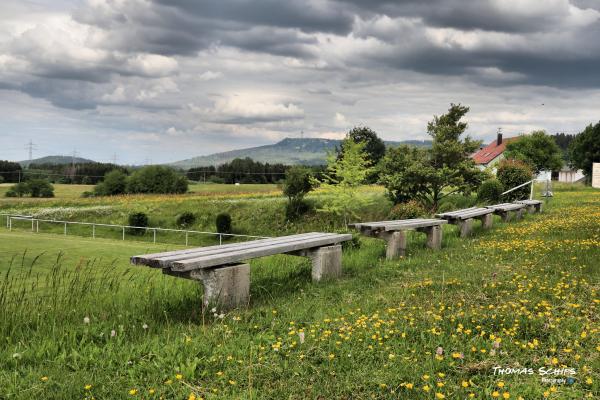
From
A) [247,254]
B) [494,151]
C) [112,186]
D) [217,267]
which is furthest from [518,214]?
[494,151]

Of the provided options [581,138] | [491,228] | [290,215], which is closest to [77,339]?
[491,228]

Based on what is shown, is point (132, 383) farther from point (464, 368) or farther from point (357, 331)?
point (464, 368)

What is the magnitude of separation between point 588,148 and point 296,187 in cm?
4671

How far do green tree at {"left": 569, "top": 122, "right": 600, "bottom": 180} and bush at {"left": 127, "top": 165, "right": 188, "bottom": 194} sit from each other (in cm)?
4909

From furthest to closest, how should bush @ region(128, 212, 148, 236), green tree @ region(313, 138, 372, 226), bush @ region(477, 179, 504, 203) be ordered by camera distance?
bush @ region(128, 212, 148, 236), green tree @ region(313, 138, 372, 226), bush @ region(477, 179, 504, 203)

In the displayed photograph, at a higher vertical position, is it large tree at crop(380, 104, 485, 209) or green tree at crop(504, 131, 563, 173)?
green tree at crop(504, 131, 563, 173)

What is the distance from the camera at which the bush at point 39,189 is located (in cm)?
5919

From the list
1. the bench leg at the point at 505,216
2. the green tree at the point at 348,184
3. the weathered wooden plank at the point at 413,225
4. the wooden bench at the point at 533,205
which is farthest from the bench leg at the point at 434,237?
the green tree at the point at 348,184

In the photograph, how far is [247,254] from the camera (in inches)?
207

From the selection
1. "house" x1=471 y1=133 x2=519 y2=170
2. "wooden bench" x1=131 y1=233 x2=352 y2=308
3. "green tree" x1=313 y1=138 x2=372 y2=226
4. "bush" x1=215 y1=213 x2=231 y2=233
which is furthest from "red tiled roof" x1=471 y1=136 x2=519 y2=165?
"wooden bench" x1=131 y1=233 x2=352 y2=308

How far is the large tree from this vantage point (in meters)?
22.5

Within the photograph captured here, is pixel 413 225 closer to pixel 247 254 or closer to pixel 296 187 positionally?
pixel 247 254

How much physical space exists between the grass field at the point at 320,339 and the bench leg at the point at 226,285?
19 centimetres

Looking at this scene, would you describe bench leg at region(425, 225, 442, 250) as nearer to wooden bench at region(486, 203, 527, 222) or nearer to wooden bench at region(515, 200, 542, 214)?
wooden bench at region(486, 203, 527, 222)
